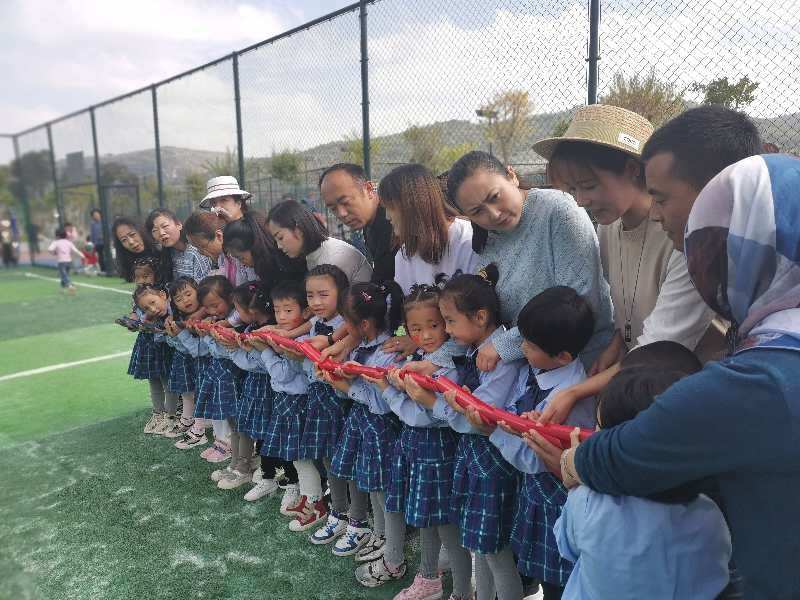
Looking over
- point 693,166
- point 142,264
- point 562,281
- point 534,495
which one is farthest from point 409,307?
point 142,264

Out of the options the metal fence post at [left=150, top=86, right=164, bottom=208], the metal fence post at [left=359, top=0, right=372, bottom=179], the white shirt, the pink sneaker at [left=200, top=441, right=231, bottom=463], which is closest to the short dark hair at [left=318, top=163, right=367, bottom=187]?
the white shirt

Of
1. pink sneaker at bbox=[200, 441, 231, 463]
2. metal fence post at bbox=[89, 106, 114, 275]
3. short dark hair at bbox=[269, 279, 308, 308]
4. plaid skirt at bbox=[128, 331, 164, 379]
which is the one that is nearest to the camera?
short dark hair at bbox=[269, 279, 308, 308]

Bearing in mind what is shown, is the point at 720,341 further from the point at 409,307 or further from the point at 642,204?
the point at 409,307

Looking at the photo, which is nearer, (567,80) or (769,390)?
(769,390)

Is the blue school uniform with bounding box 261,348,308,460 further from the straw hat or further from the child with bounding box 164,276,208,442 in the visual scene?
the straw hat

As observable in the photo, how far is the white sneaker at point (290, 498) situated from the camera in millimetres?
3102

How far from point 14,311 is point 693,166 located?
11974 mm

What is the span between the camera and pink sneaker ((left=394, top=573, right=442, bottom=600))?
2.33 m

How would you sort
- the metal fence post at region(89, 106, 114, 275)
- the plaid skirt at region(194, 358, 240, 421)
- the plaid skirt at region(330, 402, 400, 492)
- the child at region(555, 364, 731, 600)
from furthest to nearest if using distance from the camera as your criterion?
1. the metal fence post at region(89, 106, 114, 275)
2. the plaid skirt at region(194, 358, 240, 421)
3. the plaid skirt at region(330, 402, 400, 492)
4. the child at region(555, 364, 731, 600)

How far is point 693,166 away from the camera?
127cm

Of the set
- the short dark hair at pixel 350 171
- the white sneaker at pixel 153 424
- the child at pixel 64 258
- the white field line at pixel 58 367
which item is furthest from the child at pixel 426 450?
the child at pixel 64 258

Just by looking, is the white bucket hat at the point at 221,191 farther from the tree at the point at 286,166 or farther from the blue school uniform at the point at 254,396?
the tree at the point at 286,166

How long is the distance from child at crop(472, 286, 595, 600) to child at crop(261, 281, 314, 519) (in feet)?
4.38

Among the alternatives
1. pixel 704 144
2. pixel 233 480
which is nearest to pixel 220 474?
pixel 233 480
